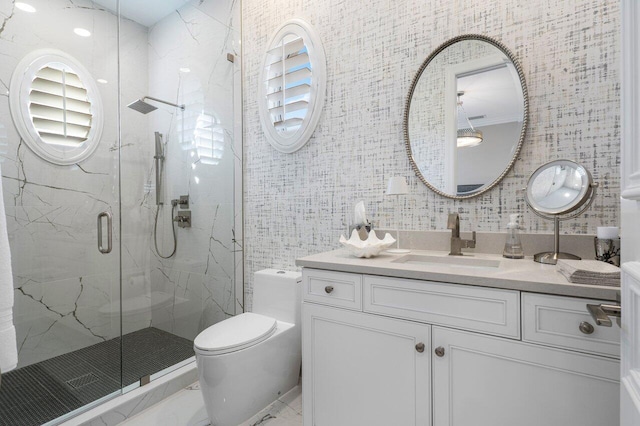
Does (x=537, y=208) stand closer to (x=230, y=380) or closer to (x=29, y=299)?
(x=230, y=380)

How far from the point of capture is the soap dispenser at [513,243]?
4.50 ft

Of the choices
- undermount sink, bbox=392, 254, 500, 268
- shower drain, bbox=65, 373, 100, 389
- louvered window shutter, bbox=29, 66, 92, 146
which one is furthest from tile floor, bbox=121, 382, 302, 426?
louvered window shutter, bbox=29, 66, 92, 146

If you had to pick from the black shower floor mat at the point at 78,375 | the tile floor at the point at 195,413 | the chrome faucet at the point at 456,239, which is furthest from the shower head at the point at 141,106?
the chrome faucet at the point at 456,239

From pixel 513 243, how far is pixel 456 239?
8.8 inches

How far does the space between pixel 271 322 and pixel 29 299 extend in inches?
53.1

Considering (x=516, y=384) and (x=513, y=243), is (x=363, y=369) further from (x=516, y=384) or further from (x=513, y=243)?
(x=513, y=243)

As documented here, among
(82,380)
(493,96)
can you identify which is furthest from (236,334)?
(493,96)

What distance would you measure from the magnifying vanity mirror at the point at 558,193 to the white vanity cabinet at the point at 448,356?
384mm

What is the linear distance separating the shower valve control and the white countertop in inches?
45.3

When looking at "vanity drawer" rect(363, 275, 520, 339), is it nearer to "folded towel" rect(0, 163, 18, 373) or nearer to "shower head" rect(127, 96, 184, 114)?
"folded towel" rect(0, 163, 18, 373)

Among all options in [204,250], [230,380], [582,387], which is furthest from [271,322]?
[582,387]

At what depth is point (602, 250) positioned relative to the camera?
1.17 metres

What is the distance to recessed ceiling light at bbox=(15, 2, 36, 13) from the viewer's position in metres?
1.72

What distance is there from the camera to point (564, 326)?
3.09 feet
